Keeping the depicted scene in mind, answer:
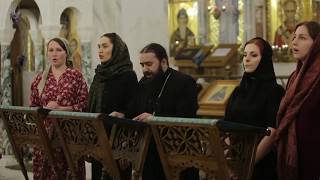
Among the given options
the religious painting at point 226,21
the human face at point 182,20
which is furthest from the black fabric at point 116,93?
the human face at point 182,20

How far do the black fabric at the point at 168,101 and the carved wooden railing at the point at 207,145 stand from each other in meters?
0.74

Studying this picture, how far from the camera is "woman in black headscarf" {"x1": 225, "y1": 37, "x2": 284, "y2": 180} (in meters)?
3.70

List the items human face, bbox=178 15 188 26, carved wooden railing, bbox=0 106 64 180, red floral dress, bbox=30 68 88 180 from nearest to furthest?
carved wooden railing, bbox=0 106 64 180, red floral dress, bbox=30 68 88 180, human face, bbox=178 15 188 26

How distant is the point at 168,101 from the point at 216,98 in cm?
414

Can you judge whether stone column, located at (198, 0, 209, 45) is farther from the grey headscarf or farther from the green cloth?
the green cloth

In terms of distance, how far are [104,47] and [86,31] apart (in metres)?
4.09

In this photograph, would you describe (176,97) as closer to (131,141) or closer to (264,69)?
(131,141)

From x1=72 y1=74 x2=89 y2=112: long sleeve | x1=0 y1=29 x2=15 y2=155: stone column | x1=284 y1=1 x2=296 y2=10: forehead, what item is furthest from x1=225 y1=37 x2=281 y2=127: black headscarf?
x1=284 y1=1 x2=296 y2=10: forehead

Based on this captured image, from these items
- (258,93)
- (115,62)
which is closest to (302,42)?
(258,93)

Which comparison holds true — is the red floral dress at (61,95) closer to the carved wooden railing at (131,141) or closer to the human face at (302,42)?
the carved wooden railing at (131,141)

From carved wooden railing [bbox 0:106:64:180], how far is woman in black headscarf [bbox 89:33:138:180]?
1.72 feet

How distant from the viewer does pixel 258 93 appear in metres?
3.72

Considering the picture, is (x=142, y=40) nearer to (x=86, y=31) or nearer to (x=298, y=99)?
(x=86, y=31)

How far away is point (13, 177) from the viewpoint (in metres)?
7.59
